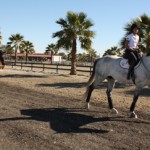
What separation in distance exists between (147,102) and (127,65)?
11.5 feet

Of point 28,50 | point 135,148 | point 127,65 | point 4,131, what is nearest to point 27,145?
point 4,131

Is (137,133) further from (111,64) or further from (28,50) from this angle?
(28,50)

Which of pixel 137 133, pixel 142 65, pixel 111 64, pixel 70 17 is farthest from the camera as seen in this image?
pixel 70 17

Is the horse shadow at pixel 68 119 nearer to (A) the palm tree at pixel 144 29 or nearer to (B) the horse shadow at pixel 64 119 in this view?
(B) the horse shadow at pixel 64 119

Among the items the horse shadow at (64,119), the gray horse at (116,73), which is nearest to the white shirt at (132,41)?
the gray horse at (116,73)

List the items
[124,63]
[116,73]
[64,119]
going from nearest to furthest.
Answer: [64,119]
[124,63]
[116,73]

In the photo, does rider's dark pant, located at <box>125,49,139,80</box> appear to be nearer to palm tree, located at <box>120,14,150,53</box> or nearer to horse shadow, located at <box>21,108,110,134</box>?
horse shadow, located at <box>21,108,110,134</box>

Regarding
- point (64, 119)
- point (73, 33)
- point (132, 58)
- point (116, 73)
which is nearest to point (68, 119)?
point (64, 119)

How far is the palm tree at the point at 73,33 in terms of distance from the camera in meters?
31.5

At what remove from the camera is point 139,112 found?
10.6 metres

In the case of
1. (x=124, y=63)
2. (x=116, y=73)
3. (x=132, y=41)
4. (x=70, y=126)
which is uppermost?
(x=132, y=41)

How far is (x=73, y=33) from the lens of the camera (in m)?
31.7

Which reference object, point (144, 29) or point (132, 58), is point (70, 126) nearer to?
point (132, 58)

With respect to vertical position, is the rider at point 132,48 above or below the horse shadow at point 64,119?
above
